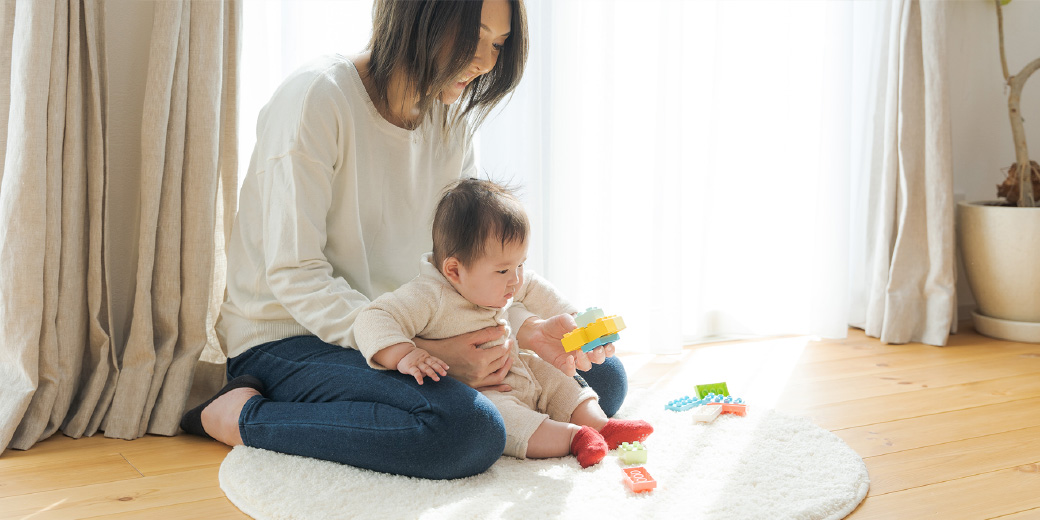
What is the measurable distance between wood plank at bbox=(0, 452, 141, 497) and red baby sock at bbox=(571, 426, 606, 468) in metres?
0.74

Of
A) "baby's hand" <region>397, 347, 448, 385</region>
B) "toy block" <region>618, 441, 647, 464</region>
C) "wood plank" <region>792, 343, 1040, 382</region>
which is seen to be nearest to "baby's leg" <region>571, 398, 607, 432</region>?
"toy block" <region>618, 441, 647, 464</region>

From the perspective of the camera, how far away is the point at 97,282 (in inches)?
64.9

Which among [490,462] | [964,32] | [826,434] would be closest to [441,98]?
[490,462]

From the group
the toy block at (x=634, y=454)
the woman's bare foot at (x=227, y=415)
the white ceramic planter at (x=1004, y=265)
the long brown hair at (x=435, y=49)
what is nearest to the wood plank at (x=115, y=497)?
the woman's bare foot at (x=227, y=415)

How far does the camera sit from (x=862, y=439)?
1.63 m

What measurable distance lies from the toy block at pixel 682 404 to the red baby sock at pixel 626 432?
253 millimetres

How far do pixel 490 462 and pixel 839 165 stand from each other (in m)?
1.62

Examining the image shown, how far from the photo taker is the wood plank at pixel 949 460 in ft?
4.68

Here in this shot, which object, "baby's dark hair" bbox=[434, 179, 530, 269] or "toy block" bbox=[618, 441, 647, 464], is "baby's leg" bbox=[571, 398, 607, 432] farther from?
"baby's dark hair" bbox=[434, 179, 530, 269]

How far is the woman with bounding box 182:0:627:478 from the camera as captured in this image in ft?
4.43

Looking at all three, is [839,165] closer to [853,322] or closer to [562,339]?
[853,322]

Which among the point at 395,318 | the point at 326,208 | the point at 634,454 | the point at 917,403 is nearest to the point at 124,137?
the point at 326,208

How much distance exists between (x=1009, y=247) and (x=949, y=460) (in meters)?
1.26

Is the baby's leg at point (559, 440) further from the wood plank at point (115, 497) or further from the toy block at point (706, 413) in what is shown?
the wood plank at point (115, 497)
